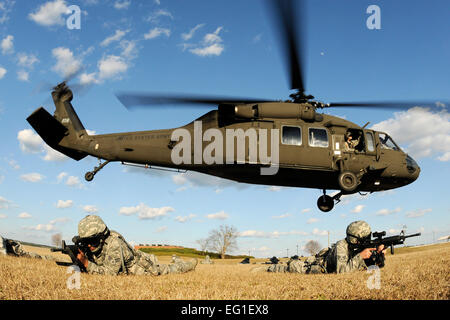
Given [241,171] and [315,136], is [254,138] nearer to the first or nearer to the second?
[241,171]

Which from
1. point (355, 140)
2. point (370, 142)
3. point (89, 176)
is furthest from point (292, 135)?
point (89, 176)

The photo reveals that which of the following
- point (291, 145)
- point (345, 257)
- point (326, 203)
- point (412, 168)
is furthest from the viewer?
point (326, 203)

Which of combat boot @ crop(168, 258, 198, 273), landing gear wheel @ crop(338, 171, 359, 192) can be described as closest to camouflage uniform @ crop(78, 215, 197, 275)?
combat boot @ crop(168, 258, 198, 273)

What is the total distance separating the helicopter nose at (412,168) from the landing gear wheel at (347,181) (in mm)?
2510

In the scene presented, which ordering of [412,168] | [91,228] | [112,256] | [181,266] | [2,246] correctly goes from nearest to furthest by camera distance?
[91,228] < [112,256] < [181,266] < [2,246] < [412,168]

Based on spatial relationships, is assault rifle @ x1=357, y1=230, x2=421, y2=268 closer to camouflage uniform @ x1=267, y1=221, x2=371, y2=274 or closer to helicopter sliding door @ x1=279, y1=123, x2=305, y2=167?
camouflage uniform @ x1=267, y1=221, x2=371, y2=274

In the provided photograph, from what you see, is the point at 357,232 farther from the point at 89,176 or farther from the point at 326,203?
the point at 89,176

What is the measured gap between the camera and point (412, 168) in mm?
12891

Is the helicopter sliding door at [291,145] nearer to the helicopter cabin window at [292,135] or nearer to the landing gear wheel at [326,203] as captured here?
the helicopter cabin window at [292,135]

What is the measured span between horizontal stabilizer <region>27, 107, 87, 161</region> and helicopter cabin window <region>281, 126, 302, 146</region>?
7.51m

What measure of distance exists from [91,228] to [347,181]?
28.2 feet

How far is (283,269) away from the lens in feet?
32.2

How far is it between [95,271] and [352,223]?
6.11m
